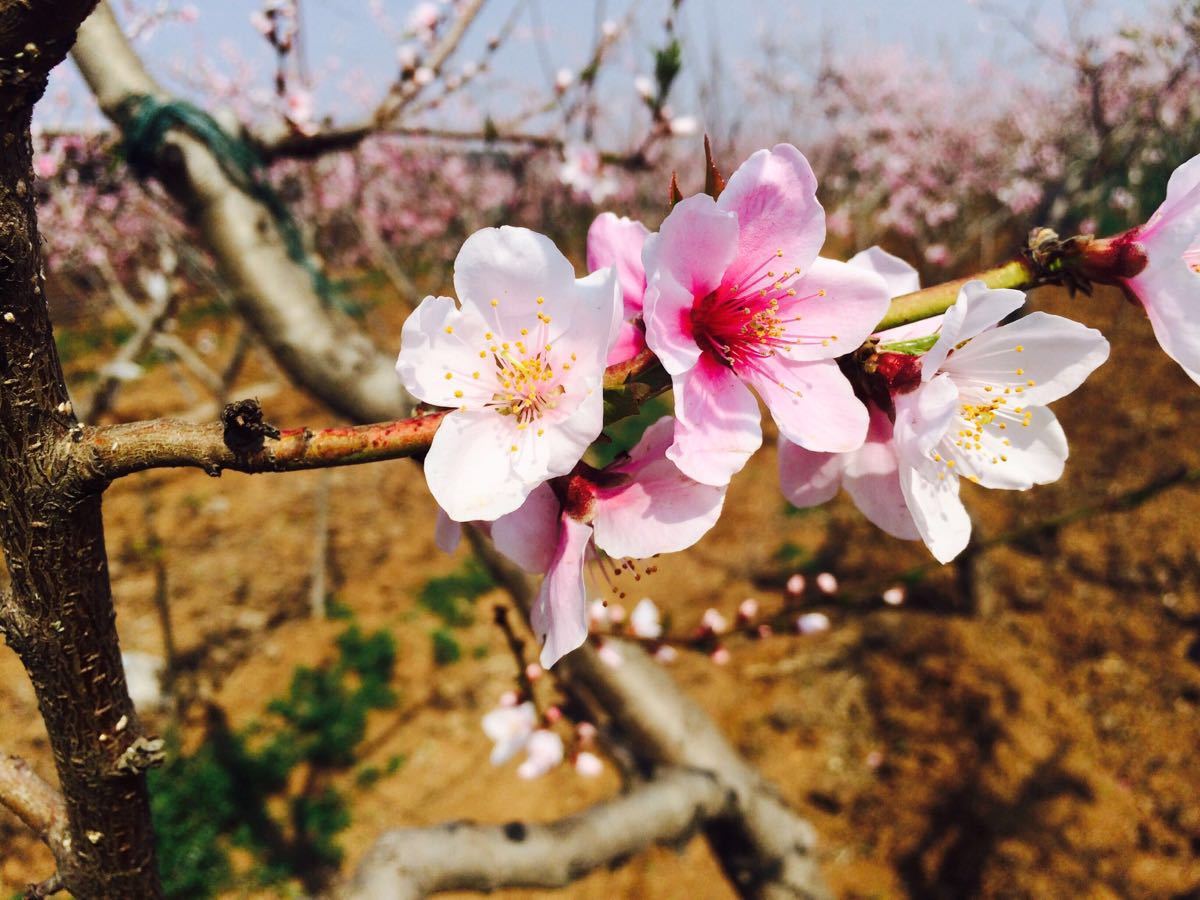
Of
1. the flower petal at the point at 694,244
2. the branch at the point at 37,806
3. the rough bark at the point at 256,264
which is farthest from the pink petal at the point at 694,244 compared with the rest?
the rough bark at the point at 256,264

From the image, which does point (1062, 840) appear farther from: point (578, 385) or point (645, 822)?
point (578, 385)

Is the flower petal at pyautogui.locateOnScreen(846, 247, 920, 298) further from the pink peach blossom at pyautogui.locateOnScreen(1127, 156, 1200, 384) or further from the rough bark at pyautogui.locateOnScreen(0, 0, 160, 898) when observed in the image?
the rough bark at pyautogui.locateOnScreen(0, 0, 160, 898)

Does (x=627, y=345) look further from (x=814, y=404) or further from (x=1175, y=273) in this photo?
(x=1175, y=273)

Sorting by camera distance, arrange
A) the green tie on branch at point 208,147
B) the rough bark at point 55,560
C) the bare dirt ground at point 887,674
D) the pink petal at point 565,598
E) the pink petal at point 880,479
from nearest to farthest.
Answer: the rough bark at point 55,560, the pink petal at point 565,598, the pink petal at point 880,479, the green tie on branch at point 208,147, the bare dirt ground at point 887,674

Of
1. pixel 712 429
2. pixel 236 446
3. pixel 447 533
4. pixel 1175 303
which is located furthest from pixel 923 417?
pixel 236 446

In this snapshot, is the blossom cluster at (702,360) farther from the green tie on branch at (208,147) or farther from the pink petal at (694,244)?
the green tie on branch at (208,147)

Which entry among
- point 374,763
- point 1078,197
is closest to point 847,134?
point 1078,197
